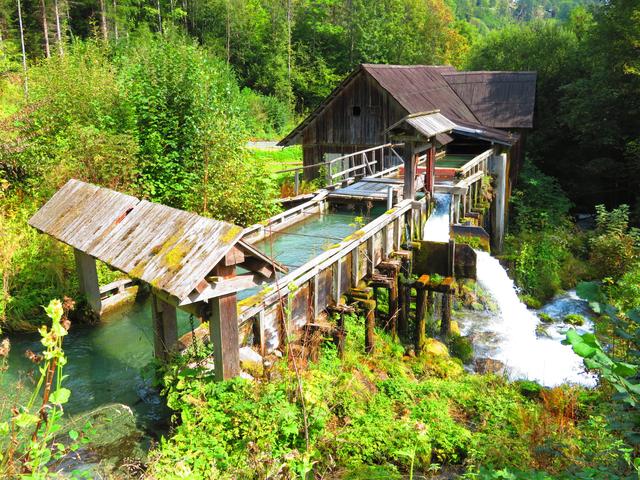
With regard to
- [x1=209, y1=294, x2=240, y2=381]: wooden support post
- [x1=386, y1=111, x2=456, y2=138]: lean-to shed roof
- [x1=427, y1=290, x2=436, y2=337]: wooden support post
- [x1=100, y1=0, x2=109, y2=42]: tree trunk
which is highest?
[x1=100, y1=0, x2=109, y2=42]: tree trunk

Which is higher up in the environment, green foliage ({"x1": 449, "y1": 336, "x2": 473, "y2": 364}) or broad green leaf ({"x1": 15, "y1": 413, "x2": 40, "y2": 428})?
broad green leaf ({"x1": 15, "y1": 413, "x2": 40, "y2": 428})

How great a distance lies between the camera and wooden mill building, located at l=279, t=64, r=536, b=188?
70.1ft

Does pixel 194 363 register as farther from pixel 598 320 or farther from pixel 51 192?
pixel 598 320

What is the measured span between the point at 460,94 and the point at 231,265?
25543 mm

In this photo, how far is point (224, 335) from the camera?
6.32 metres

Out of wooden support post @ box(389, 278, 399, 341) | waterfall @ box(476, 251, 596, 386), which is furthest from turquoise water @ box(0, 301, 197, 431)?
waterfall @ box(476, 251, 596, 386)

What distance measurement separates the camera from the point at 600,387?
9.52 metres

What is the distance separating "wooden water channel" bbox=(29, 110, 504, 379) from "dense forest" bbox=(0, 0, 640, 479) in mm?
731

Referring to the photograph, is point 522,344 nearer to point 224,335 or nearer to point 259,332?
point 259,332

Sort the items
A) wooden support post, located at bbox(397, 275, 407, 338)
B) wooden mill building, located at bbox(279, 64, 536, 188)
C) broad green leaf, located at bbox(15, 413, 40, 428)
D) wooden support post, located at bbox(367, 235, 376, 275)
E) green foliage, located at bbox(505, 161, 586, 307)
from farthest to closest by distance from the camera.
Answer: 1. wooden mill building, located at bbox(279, 64, 536, 188)
2. green foliage, located at bbox(505, 161, 586, 307)
3. wooden support post, located at bbox(397, 275, 407, 338)
4. wooden support post, located at bbox(367, 235, 376, 275)
5. broad green leaf, located at bbox(15, 413, 40, 428)

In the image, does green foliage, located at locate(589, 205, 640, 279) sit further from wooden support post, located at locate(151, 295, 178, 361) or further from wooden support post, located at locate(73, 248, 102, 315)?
wooden support post, located at locate(73, 248, 102, 315)

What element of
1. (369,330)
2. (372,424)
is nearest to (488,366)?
(369,330)

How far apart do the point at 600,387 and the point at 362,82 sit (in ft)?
50.7

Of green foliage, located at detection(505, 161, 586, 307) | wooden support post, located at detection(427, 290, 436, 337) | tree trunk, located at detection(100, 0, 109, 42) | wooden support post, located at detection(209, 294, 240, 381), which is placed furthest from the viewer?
tree trunk, located at detection(100, 0, 109, 42)
